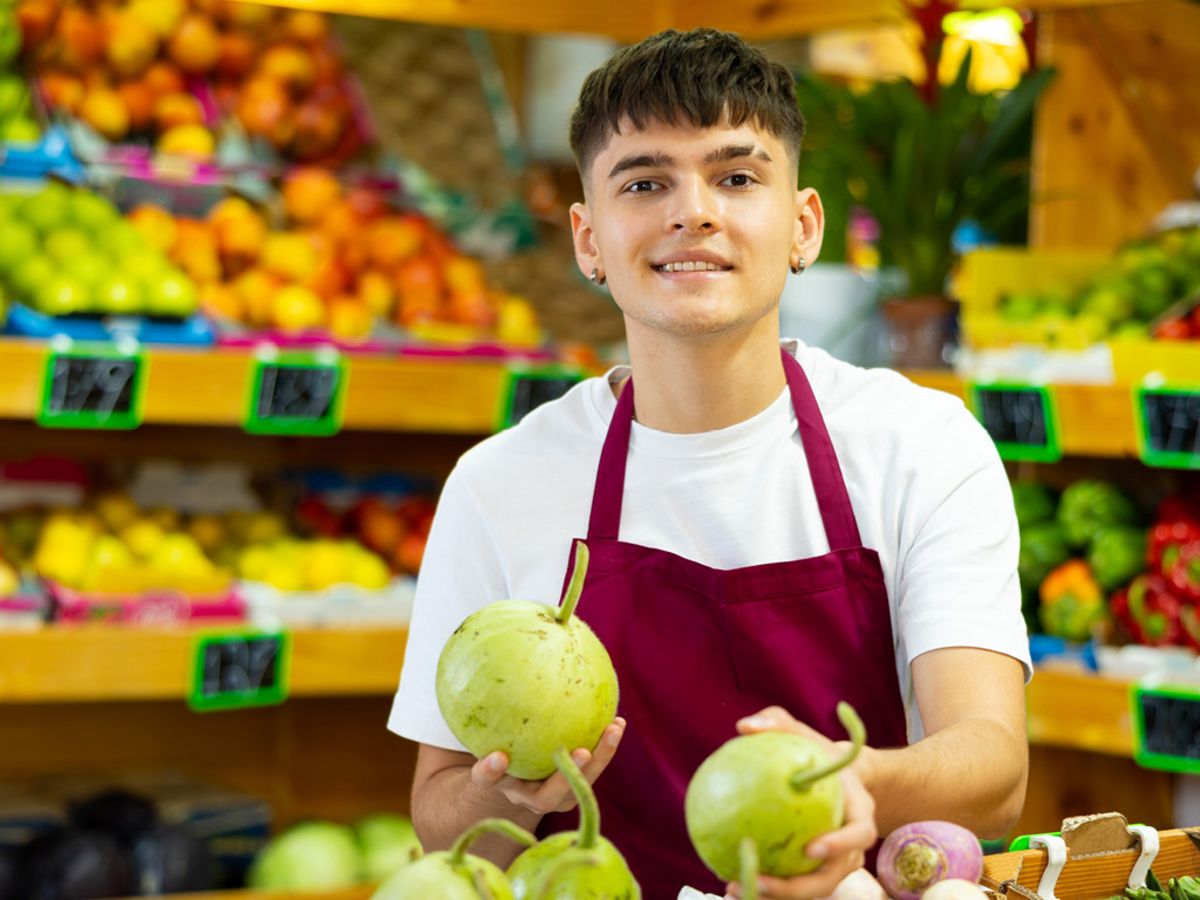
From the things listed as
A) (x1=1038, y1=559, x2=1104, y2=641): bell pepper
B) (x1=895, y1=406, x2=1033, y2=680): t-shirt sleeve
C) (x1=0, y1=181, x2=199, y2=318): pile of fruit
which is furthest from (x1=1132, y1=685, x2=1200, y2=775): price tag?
(x1=0, y1=181, x2=199, y2=318): pile of fruit

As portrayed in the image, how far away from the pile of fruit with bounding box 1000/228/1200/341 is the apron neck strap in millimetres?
1184

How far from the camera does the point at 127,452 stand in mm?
3406

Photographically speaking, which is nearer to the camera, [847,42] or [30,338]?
[30,338]

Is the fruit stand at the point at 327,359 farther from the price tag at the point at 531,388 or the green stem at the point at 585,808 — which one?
the green stem at the point at 585,808

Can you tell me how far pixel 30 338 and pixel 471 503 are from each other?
1.24 metres

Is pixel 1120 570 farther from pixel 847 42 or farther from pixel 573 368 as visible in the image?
pixel 847 42

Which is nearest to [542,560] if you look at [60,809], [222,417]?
[222,417]

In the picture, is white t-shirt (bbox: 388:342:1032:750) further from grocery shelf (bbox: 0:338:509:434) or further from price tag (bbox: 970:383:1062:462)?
grocery shelf (bbox: 0:338:509:434)

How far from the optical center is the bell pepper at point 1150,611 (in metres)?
2.71

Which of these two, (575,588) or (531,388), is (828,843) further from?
(531,388)

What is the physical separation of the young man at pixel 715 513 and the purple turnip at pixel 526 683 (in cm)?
32

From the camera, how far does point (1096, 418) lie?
264cm

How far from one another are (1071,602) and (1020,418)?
40 centimetres

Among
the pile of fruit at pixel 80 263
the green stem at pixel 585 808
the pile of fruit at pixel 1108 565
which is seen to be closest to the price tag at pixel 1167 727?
the pile of fruit at pixel 1108 565
